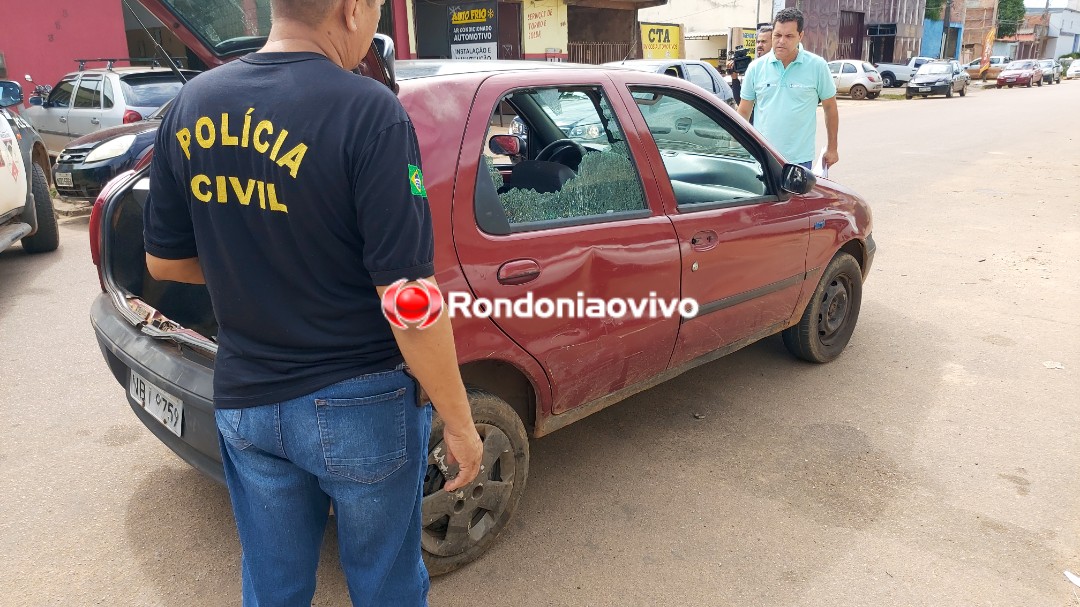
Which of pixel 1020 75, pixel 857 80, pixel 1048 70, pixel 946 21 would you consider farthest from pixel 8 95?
pixel 946 21

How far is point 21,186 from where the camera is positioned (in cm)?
573

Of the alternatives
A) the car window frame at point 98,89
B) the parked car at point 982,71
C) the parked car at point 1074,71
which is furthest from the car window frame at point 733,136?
the parked car at point 1074,71

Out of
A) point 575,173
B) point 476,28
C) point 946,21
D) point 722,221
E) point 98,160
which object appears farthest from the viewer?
point 946,21

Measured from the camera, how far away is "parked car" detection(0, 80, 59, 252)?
5.46m

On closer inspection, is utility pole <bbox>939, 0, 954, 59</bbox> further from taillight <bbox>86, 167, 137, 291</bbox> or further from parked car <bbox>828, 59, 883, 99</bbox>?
taillight <bbox>86, 167, 137, 291</bbox>

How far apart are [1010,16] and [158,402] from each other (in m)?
72.6

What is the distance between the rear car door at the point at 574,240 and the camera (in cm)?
244

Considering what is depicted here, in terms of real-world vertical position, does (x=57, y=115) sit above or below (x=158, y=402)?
above

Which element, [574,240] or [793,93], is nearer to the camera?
[574,240]

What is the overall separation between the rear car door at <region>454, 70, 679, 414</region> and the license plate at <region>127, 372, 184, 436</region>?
3.32ft

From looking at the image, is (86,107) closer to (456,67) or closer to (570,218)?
(456,67)

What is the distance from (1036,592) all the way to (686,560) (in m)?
1.10

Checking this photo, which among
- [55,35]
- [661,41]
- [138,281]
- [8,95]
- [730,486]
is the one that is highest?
[661,41]

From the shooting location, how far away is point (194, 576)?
254cm
